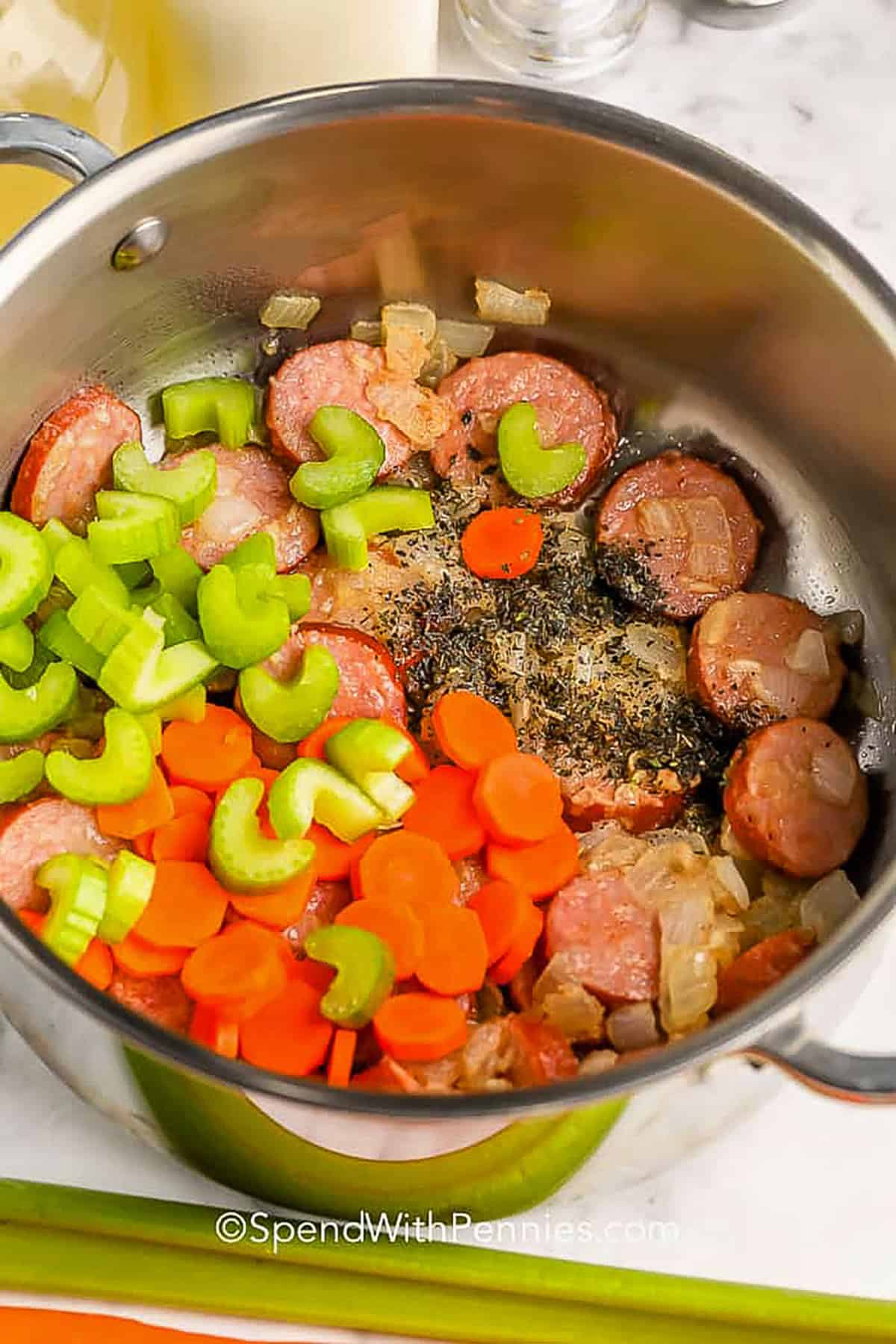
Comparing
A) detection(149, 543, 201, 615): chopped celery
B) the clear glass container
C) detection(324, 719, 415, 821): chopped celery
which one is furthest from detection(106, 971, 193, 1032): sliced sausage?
the clear glass container

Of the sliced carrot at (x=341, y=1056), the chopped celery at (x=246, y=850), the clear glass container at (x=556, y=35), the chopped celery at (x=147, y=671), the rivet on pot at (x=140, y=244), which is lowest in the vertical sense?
the sliced carrot at (x=341, y=1056)

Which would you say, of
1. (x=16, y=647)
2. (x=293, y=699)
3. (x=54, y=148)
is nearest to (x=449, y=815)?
(x=293, y=699)

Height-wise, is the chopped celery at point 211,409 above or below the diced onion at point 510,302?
below

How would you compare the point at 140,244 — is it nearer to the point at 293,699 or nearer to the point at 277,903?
the point at 293,699

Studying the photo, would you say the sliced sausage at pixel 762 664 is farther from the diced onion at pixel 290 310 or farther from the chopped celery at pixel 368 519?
the diced onion at pixel 290 310

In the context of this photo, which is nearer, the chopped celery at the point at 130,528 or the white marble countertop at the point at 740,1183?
the white marble countertop at the point at 740,1183

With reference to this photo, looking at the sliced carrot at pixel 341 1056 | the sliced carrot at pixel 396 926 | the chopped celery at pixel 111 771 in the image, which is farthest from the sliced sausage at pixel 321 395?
the sliced carrot at pixel 341 1056

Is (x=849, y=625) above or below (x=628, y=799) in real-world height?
above
